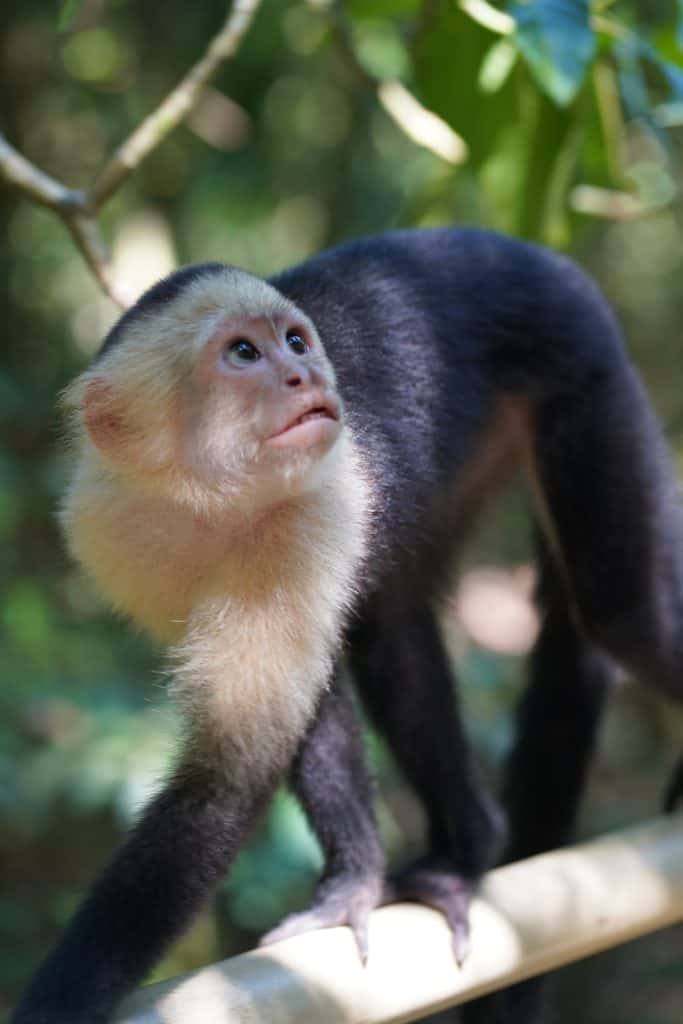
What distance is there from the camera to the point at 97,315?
564 centimetres

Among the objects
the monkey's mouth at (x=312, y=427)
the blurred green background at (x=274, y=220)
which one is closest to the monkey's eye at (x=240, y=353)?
the monkey's mouth at (x=312, y=427)

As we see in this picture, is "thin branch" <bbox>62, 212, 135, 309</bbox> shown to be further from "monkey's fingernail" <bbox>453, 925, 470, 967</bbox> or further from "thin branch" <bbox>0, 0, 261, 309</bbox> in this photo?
"monkey's fingernail" <bbox>453, 925, 470, 967</bbox>

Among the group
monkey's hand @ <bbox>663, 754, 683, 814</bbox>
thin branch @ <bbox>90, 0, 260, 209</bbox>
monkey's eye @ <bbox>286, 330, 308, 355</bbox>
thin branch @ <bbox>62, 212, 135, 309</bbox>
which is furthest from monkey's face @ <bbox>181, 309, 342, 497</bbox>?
monkey's hand @ <bbox>663, 754, 683, 814</bbox>

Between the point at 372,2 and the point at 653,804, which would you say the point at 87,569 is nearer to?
the point at 372,2

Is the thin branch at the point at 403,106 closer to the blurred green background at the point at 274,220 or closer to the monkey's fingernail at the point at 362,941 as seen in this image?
the blurred green background at the point at 274,220

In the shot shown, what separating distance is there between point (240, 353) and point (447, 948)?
1172 millimetres

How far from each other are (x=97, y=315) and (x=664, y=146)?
3.22 meters

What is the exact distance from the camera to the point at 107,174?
2887 millimetres

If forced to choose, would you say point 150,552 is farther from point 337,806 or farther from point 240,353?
point 337,806

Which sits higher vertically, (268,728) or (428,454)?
(428,454)

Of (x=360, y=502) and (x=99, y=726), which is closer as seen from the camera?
(x=360, y=502)

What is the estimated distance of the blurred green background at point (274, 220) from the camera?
3.01m

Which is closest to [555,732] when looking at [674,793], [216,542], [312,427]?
[674,793]

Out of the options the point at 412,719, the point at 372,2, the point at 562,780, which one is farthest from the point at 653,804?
the point at 372,2
